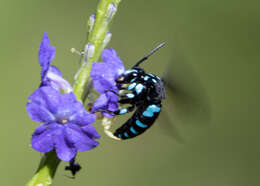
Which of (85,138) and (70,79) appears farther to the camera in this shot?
(70,79)

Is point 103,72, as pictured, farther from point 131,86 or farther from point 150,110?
point 150,110

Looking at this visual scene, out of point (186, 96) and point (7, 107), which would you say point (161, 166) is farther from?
point (186, 96)

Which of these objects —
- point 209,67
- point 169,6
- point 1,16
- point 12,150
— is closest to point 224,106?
point 209,67

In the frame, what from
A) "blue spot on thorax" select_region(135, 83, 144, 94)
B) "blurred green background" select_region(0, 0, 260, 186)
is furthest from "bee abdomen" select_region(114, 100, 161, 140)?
"blurred green background" select_region(0, 0, 260, 186)

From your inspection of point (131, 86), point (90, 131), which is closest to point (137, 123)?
point (131, 86)

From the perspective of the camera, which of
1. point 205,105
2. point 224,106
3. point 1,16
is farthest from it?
point 224,106

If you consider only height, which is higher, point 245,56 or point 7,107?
point 245,56
